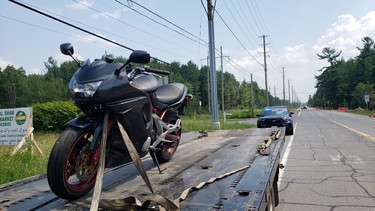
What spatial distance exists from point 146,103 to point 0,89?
3506 inches

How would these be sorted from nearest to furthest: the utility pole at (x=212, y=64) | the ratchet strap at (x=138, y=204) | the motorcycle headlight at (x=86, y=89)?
the ratchet strap at (x=138, y=204) < the motorcycle headlight at (x=86, y=89) < the utility pole at (x=212, y=64)

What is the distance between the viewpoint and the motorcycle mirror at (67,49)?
3816 mm

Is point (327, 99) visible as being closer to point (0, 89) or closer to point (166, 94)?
point (0, 89)

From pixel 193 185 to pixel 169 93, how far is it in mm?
2321

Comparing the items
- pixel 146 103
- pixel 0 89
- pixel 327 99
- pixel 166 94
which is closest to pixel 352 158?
pixel 166 94

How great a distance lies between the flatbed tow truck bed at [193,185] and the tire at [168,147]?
0.15 m

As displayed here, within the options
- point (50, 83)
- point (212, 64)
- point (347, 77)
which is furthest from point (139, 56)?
point (347, 77)

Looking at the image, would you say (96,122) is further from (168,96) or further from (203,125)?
(203,125)

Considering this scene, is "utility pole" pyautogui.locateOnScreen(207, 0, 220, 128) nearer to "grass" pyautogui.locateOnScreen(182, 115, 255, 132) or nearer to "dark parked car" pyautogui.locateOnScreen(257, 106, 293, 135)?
"grass" pyautogui.locateOnScreen(182, 115, 255, 132)

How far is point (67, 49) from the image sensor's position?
3.82 meters

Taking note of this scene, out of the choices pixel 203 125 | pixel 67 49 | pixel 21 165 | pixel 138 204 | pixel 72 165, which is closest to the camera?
pixel 138 204

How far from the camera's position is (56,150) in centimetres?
313

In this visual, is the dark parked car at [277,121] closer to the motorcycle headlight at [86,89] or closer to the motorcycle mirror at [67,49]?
the motorcycle mirror at [67,49]

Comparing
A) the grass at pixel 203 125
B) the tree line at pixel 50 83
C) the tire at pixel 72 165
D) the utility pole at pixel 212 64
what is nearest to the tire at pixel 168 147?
the tire at pixel 72 165
